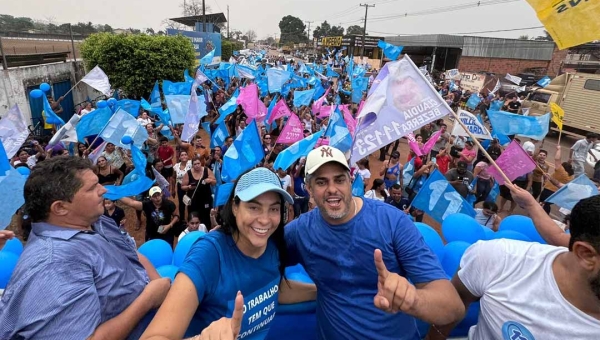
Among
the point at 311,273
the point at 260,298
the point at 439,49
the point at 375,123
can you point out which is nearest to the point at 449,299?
the point at 311,273

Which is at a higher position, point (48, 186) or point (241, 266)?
point (48, 186)

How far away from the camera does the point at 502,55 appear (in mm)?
34188

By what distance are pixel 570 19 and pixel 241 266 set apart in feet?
9.48

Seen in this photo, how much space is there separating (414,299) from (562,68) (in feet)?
111

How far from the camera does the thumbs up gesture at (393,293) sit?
132cm

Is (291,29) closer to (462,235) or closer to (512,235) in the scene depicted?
(462,235)

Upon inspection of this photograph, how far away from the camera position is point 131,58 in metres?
14.4

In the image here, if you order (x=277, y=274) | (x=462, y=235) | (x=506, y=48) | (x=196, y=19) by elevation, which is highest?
(x=196, y=19)

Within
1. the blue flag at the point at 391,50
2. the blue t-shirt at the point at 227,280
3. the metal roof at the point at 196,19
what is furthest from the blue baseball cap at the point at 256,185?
the metal roof at the point at 196,19

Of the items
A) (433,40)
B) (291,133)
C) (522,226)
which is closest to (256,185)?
(522,226)

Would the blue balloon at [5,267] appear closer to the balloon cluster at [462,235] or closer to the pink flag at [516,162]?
the balloon cluster at [462,235]

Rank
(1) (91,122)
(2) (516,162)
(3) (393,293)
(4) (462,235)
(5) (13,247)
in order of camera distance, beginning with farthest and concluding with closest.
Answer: (1) (91,122) < (2) (516,162) < (4) (462,235) < (5) (13,247) < (3) (393,293)

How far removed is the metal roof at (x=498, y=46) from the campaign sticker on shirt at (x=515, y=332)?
127 feet

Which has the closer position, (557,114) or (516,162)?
(516,162)
